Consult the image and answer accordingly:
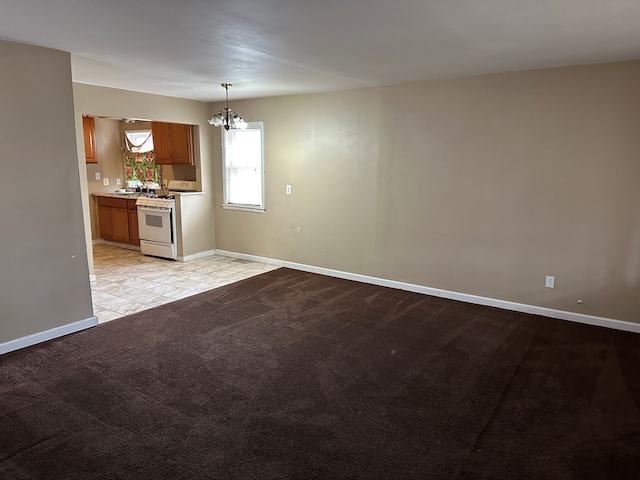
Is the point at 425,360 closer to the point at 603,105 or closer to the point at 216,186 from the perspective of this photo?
the point at 603,105

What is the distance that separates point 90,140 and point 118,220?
1.49m

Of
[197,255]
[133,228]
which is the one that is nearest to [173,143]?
[133,228]

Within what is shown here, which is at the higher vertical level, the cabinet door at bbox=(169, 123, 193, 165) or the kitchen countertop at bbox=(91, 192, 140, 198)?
Result: the cabinet door at bbox=(169, 123, 193, 165)

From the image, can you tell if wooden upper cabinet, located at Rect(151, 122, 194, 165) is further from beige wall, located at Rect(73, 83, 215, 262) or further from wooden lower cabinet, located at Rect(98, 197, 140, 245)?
wooden lower cabinet, located at Rect(98, 197, 140, 245)

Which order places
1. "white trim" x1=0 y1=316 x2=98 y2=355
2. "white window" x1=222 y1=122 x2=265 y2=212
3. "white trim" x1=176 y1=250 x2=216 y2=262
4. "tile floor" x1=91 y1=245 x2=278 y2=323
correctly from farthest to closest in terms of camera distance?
1. "white trim" x1=176 y1=250 x2=216 y2=262
2. "white window" x1=222 y1=122 x2=265 y2=212
3. "tile floor" x1=91 y1=245 x2=278 y2=323
4. "white trim" x1=0 y1=316 x2=98 y2=355

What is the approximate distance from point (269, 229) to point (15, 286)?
11.2ft

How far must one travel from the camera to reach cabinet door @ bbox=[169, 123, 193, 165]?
6628mm

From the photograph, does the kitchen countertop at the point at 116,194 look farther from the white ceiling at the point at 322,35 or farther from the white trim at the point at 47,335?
the white trim at the point at 47,335

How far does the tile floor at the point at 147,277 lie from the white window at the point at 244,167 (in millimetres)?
941

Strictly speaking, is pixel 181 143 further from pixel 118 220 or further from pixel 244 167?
pixel 118 220

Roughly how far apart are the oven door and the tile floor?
346 mm

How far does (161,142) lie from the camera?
700 centimetres

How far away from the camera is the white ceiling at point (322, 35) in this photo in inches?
94.9

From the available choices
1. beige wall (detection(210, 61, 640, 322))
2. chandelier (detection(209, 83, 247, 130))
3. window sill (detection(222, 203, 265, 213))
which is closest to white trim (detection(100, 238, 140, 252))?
window sill (detection(222, 203, 265, 213))
